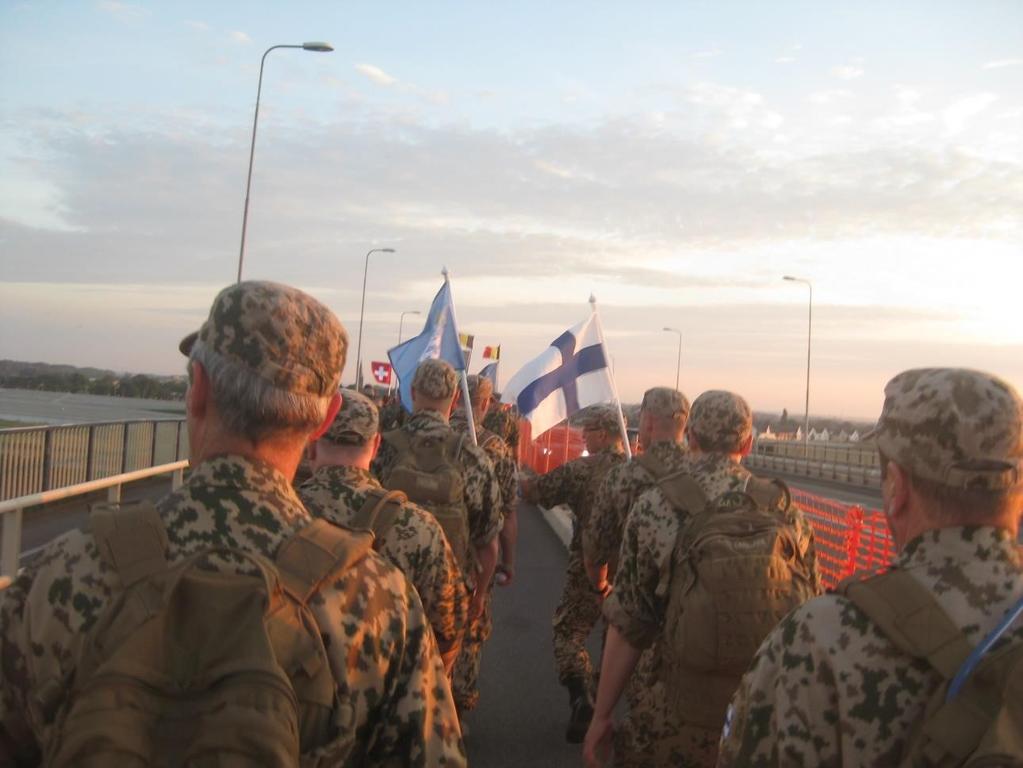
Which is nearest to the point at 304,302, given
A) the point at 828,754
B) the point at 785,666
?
the point at 785,666

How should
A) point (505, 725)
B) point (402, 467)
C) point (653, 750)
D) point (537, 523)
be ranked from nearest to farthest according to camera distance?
point (653, 750), point (402, 467), point (505, 725), point (537, 523)

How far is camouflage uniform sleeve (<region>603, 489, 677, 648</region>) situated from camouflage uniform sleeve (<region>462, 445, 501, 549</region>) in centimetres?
168

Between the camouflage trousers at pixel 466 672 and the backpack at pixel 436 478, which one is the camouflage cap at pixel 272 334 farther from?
the camouflage trousers at pixel 466 672

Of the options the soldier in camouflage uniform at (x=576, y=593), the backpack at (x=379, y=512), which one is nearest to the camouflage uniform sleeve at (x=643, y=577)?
the backpack at (x=379, y=512)

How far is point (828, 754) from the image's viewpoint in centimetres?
210

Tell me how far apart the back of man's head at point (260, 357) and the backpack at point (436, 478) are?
9.82ft

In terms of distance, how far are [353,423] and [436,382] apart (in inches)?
70.7

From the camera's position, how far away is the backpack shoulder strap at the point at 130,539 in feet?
5.85

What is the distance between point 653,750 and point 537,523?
536 inches

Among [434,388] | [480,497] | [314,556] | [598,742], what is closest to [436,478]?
[480,497]

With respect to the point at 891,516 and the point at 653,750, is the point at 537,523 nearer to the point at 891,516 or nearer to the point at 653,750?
the point at 653,750

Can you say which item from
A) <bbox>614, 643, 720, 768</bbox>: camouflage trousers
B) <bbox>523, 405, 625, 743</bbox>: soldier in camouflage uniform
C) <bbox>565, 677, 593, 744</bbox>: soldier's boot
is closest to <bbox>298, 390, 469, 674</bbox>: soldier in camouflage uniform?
<bbox>614, 643, 720, 768</bbox>: camouflage trousers

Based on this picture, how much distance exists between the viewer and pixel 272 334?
2047 millimetres

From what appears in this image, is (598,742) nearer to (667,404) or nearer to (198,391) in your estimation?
(667,404)
